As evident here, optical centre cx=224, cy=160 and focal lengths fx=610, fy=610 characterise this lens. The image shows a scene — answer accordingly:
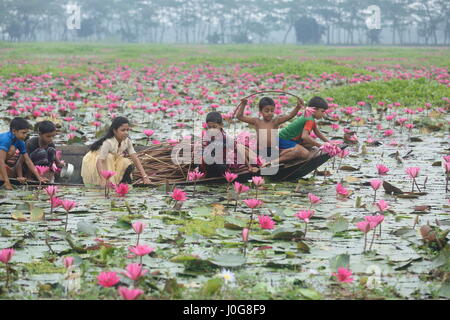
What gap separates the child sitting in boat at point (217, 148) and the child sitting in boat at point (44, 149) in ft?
4.65

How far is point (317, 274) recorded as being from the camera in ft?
10.2

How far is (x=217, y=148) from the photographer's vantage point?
5.59 m

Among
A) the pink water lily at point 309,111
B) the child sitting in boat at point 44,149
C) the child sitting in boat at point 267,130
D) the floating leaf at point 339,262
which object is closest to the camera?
the floating leaf at point 339,262

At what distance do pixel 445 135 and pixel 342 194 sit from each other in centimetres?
471

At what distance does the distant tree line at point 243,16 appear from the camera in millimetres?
71312

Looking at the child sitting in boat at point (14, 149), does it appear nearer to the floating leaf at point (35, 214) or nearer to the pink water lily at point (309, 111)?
the floating leaf at point (35, 214)

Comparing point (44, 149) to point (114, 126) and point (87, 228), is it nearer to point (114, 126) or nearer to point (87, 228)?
point (114, 126)

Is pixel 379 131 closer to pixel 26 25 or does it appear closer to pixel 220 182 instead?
pixel 220 182

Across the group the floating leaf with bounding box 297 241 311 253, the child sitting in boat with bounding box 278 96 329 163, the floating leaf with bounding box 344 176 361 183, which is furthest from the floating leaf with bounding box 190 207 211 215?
the floating leaf with bounding box 344 176 361 183

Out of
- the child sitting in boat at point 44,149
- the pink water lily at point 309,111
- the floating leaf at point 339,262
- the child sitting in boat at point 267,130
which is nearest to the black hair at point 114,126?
the child sitting in boat at point 44,149

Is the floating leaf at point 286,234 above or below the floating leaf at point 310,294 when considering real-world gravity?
above

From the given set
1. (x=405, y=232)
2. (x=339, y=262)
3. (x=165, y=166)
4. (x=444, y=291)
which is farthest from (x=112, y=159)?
(x=444, y=291)

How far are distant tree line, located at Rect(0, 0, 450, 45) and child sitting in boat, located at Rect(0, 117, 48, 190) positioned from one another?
67183 mm
